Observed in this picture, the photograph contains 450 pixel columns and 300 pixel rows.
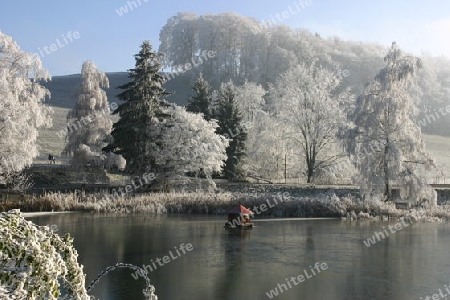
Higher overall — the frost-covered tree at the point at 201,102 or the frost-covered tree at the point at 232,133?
the frost-covered tree at the point at 201,102

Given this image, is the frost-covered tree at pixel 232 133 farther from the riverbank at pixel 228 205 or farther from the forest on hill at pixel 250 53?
the forest on hill at pixel 250 53

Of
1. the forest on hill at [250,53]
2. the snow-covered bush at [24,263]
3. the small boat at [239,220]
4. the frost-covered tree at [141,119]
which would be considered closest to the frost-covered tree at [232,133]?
the frost-covered tree at [141,119]

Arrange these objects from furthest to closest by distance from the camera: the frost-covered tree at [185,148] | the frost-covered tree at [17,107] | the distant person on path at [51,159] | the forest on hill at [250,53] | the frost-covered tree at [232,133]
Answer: the forest on hill at [250,53] < the distant person on path at [51,159] < the frost-covered tree at [232,133] < the frost-covered tree at [185,148] < the frost-covered tree at [17,107]

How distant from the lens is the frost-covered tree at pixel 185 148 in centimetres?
4419

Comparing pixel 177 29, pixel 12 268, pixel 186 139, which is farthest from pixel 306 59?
pixel 12 268

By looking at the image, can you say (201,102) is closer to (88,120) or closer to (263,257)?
(88,120)

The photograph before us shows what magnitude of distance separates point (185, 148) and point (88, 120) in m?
8.72

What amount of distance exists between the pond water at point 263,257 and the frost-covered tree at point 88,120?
46.6 feet

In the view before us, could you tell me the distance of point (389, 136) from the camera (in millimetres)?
37031

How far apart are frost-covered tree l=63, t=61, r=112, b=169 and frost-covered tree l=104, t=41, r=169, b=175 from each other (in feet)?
4.24

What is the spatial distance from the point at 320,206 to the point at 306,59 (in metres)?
79.8

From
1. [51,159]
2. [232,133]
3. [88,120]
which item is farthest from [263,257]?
[51,159]

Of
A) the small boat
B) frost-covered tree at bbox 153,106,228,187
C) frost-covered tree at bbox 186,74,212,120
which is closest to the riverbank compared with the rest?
the small boat

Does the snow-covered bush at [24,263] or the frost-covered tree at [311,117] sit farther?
the frost-covered tree at [311,117]
